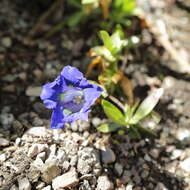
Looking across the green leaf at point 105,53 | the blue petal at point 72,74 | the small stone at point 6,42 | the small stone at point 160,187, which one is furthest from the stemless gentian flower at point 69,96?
the small stone at point 6,42

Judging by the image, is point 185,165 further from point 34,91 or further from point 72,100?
point 34,91

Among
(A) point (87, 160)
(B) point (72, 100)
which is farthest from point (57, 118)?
(A) point (87, 160)

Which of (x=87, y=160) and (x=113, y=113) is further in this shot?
(x=113, y=113)

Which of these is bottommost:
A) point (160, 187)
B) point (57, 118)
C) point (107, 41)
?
point (160, 187)

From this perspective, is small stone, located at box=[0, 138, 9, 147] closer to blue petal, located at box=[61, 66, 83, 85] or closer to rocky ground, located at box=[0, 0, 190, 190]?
rocky ground, located at box=[0, 0, 190, 190]

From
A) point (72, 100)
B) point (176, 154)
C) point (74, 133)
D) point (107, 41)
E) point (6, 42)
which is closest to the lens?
point (72, 100)

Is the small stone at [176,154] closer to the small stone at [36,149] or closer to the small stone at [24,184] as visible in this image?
the small stone at [36,149]

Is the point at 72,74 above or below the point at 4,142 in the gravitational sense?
above

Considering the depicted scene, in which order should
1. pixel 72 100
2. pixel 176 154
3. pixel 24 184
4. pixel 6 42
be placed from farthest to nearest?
pixel 6 42 < pixel 176 154 < pixel 72 100 < pixel 24 184
